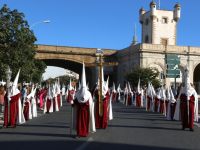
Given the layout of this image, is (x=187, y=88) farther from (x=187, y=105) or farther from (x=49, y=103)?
(x=49, y=103)

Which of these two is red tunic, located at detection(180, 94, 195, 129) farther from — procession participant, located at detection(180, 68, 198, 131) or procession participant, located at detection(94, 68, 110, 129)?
procession participant, located at detection(94, 68, 110, 129)

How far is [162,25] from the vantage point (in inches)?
3100

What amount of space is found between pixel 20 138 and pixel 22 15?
9813 mm

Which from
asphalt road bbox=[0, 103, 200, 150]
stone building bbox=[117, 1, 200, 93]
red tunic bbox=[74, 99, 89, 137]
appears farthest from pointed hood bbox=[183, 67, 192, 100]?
stone building bbox=[117, 1, 200, 93]

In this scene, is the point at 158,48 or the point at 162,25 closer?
the point at 158,48

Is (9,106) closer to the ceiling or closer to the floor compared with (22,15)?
closer to the floor

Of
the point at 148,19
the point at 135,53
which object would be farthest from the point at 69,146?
the point at 148,19

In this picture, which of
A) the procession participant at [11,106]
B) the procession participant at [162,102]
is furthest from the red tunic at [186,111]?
the procession participant at [162,102]

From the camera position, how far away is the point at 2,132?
1455 cm

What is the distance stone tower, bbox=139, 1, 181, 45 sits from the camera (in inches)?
3054

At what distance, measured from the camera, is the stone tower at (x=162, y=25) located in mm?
77562

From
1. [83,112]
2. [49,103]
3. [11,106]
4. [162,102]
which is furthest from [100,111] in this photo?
[162,102]

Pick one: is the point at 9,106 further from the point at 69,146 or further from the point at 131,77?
the point at 131,77

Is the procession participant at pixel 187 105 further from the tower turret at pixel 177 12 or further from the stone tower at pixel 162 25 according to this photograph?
the tower turret at pixel 177 12
